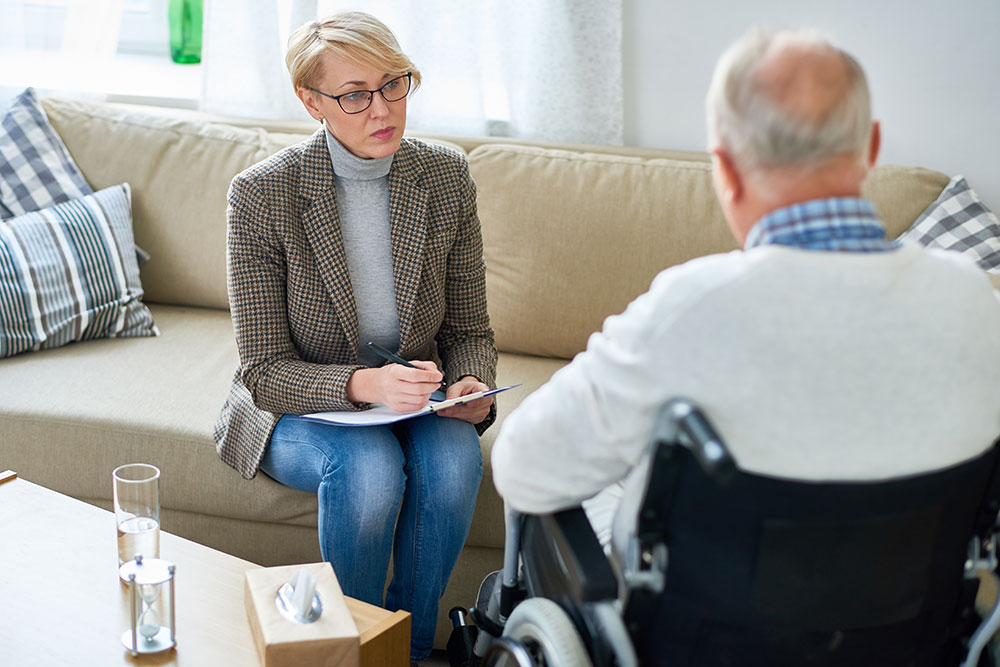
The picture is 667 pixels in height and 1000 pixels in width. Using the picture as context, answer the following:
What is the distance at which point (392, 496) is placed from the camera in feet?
5.34

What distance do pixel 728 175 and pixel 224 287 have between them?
176 centimetres

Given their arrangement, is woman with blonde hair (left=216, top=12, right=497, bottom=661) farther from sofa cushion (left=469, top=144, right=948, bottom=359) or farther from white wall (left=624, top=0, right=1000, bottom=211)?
white wall (left=624, top=0, right=1000, bottom=211)

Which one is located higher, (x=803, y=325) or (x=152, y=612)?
(x=803, y=325)

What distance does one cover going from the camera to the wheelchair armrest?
0.99 meters

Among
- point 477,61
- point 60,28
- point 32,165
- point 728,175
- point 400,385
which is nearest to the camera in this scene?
point 728,175

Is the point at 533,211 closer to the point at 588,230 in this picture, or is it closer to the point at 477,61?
the point at 588,230

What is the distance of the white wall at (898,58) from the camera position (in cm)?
236

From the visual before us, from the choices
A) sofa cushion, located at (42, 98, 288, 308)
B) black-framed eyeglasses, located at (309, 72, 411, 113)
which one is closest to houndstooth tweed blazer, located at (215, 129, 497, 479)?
black-framed eyeglasses, located at (309, 72, 411, 113)

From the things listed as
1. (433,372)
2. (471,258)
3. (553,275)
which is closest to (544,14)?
(553,275)

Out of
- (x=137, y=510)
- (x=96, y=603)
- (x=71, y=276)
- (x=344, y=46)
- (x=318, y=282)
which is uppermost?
(x=344, y=46)

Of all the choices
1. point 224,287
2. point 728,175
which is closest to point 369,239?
point 224,287

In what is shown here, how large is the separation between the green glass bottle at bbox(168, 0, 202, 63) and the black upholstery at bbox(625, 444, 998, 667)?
103 inches

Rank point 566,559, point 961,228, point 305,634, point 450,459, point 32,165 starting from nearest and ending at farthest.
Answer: point 566,559 → point 305,634 → point 450,459 → point 961,228 → point 32,165

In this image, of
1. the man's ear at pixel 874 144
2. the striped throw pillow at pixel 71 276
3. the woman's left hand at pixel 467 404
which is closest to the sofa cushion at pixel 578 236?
the woman's left hand at pixel 467 404
